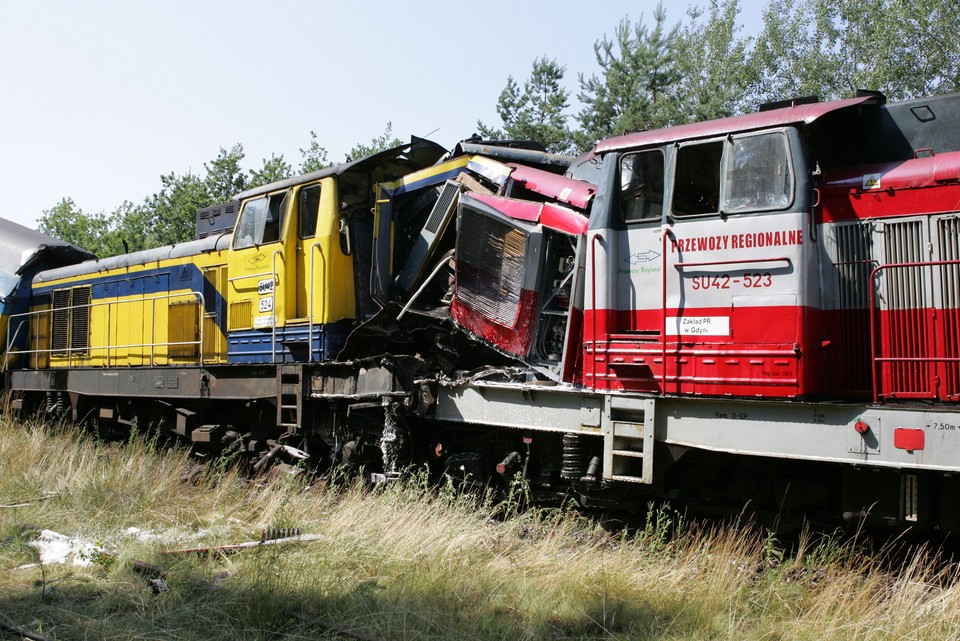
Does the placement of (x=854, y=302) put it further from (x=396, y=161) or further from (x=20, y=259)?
(x=20, y=259)

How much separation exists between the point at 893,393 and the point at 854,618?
1604 mm

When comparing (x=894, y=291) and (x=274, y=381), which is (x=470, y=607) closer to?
(x=894, y=291)

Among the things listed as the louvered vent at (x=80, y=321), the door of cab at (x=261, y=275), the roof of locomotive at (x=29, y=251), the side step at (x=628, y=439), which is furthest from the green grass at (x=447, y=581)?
the roof of locomotive at (x=29, y=251)

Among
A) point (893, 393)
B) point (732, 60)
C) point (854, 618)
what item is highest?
point (732, 60)

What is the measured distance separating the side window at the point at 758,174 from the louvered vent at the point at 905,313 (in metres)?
0.79

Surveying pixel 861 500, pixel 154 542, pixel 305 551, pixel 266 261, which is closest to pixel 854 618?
pixel 861 500

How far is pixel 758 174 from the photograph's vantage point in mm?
5957

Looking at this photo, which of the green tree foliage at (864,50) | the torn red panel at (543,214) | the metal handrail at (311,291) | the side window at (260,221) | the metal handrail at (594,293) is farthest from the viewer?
the green tree foliage at (864,50)

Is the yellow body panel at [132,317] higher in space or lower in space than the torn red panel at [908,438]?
higher

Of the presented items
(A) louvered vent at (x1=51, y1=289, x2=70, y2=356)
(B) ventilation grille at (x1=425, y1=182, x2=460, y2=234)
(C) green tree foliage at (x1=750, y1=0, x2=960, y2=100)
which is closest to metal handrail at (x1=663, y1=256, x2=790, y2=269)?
(B) ventilation grille at (x1=425, y1=182, x2=460, y2=234)

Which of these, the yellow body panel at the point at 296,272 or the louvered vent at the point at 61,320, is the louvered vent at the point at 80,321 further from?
the yellow body panel at the point at 296,272

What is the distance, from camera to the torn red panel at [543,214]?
731 cm

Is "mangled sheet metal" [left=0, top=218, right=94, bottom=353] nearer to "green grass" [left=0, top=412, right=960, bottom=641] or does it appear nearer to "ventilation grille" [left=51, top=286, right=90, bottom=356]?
"ventilation grille" [left=51, top=286, right=90, bottom=356]

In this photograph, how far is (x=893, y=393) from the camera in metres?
5.52
